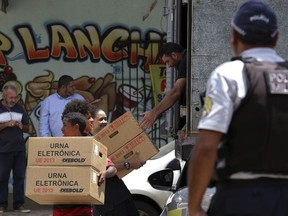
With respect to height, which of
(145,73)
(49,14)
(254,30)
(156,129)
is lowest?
(156,129)

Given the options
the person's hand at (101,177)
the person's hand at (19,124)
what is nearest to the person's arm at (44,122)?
the person's hand at (19,124)

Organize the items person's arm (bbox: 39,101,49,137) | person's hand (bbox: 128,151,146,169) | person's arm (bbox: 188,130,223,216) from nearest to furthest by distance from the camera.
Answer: person's arm (bbox: 188,130,223,216), person's hand (bbox: 128,151,146,169), person's arm (bbox: 39,101,49,137)

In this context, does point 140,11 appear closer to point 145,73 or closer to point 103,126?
point 145,73

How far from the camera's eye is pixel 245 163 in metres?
3.05

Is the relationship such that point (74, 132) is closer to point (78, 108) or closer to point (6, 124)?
point (78, 108)

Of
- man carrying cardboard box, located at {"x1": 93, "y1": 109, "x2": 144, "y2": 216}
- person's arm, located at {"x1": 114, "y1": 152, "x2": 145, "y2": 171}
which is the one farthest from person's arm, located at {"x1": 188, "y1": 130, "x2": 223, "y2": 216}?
person's arm, located at {"x1": 114, "y1": 152, "x2": 145, "y2": 171}

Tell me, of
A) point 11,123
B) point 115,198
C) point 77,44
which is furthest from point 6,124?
point 115,198

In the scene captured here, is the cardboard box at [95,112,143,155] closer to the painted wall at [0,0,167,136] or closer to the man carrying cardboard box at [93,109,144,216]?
the man carrying cardboard box at [93,109,144,216]

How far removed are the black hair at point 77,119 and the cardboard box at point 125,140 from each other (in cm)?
59

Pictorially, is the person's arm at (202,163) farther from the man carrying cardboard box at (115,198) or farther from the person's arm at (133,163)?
the person's arm at (133,163)

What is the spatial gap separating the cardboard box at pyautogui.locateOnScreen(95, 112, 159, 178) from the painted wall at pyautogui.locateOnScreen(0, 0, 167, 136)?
575 centimetres

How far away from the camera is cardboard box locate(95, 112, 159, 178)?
618 centimetres

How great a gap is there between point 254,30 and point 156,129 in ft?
29.0

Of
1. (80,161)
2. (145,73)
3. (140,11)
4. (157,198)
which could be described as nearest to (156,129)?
(145,73)
